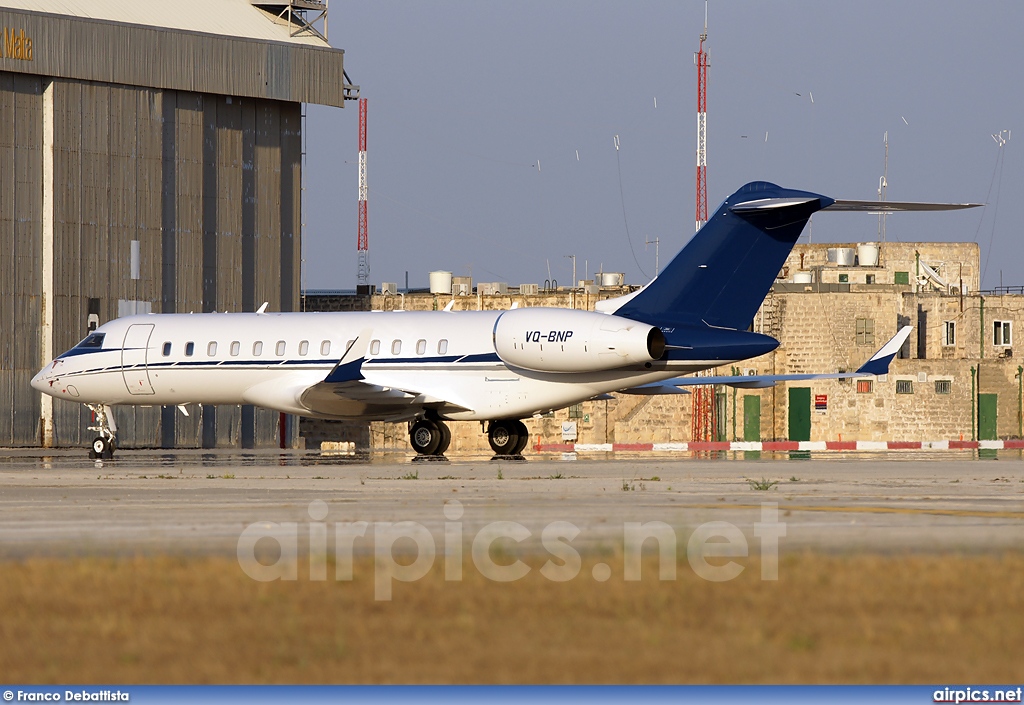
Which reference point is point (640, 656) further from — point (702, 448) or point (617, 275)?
point (617, 275)

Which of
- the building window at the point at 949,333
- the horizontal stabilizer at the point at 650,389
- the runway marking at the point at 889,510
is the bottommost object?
the runway marking at the point at 889,510

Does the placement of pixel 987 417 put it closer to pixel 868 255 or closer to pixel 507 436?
pixel 868 255

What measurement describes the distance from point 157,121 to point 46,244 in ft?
18.0

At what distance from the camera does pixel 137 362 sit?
113ft

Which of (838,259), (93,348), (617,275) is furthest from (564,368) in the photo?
(838,259)

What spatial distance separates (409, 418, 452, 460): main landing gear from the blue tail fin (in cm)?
550

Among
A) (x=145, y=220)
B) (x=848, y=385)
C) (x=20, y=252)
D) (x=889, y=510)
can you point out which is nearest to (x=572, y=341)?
(x=889, y=510)

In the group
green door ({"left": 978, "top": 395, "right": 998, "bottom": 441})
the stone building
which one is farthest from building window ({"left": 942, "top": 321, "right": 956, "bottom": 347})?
green door ({"left": 978, "top": 395, "right": 998, "bottom": 441})

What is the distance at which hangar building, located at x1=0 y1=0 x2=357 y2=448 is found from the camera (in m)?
47.3

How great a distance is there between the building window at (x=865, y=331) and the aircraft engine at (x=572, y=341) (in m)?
30.9

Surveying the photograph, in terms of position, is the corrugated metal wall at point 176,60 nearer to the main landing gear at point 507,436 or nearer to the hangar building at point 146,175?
the hangar building at point 146,175

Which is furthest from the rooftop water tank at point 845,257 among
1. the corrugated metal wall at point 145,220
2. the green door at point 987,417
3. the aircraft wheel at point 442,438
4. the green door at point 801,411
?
the aircraft wheel at point 442,438

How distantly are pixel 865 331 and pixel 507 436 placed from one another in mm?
28572

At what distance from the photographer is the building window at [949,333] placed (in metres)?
61.1
